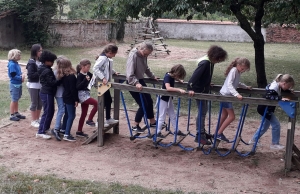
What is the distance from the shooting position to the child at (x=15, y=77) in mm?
7637

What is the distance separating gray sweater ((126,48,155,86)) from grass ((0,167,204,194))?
204 cm

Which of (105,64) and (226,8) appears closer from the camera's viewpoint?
(105,64)

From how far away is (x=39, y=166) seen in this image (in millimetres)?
5656

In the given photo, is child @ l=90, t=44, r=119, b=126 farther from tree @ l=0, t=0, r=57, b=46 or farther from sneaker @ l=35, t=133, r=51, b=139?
tree @ l=0, t=0, r=57, b=46

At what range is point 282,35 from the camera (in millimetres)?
33750

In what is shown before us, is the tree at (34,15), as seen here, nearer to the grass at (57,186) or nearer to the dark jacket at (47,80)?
the dark jacket at (47,80)

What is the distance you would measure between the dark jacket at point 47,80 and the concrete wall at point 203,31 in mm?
28834

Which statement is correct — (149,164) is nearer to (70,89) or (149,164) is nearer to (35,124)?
(70,89)

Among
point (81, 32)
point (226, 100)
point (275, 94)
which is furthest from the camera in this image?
point (81, 32)

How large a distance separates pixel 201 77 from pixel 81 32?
20098 millimetres

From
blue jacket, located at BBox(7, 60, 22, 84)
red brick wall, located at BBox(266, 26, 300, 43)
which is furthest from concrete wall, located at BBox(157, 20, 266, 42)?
blue jacket, located at BBox(7, 60, 22, 84)

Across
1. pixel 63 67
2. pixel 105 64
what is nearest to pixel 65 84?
pixel 63 67

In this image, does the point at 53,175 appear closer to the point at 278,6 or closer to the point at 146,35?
the point at 278,6

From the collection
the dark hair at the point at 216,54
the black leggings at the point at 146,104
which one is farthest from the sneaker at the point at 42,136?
the dark hair at the point at 216,54
